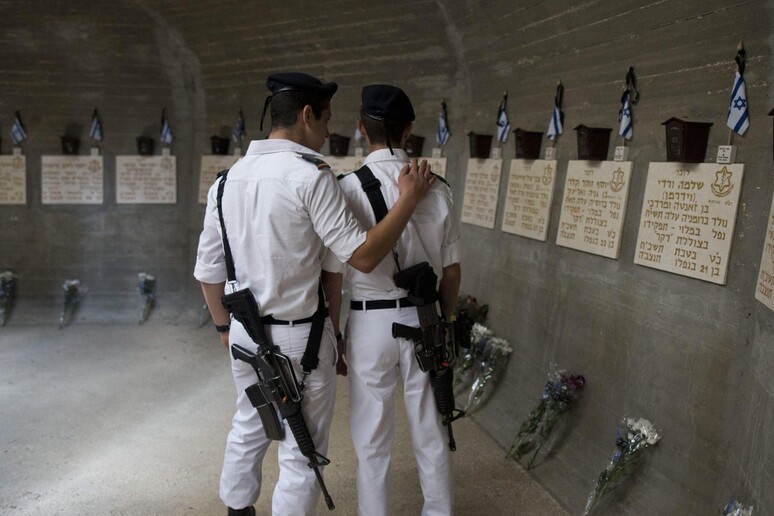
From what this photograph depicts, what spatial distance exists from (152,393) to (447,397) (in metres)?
2.75

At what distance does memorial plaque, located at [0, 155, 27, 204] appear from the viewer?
587 cm

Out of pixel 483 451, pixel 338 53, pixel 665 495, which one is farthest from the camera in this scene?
pixel 338 53

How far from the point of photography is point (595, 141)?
115 inches

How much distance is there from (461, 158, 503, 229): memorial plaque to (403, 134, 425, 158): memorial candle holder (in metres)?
0.54

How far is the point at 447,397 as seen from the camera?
2.26m

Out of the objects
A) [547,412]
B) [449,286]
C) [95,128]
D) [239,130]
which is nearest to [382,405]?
[449,286]

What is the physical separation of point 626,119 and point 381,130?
49.3 inches

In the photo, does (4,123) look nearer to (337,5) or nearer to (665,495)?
(337,5)

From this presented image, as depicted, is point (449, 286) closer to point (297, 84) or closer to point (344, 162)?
point (297, 84)

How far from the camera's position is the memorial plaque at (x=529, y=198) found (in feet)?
11.2

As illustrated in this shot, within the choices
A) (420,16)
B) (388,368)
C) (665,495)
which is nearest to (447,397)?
(388,368)

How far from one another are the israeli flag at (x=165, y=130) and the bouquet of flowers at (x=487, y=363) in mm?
3786

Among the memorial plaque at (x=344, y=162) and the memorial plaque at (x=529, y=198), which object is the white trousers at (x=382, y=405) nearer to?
the memorial plaque at (x=529, y=198)

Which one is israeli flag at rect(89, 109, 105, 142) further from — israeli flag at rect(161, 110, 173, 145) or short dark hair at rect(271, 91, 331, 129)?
short dark hair at rect(271, 91, 331, 129)
